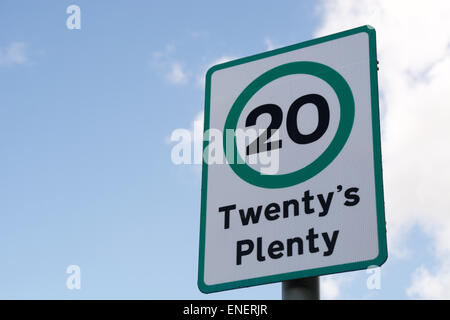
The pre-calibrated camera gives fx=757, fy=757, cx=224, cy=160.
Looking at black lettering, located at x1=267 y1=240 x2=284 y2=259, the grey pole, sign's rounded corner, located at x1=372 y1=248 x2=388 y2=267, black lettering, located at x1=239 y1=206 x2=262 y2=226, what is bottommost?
the grey pole

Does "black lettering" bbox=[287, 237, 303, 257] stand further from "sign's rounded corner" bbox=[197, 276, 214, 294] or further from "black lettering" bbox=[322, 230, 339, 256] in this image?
"sign's rounded corner" bbox=[197, 276, 214, 294]

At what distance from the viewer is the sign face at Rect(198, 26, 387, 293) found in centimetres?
248

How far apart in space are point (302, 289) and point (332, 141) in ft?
1.71

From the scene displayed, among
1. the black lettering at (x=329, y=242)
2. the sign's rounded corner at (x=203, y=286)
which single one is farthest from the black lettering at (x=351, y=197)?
the sign's rounded corner at (x=203, y=286)

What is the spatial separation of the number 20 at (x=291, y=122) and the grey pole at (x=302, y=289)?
489 millimetres

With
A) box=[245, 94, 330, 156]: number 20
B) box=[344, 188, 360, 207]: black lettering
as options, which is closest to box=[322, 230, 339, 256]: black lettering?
box=[344, 188, 360, 207]: black lettering

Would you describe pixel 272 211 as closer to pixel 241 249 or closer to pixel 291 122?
pixel 241 249

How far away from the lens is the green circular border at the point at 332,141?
2.61 meters

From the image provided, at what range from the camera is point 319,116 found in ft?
8.86

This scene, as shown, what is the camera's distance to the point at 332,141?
2.62m

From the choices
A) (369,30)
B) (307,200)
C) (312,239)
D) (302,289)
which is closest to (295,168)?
(307,200)

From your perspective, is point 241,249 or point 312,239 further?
point 241,249
